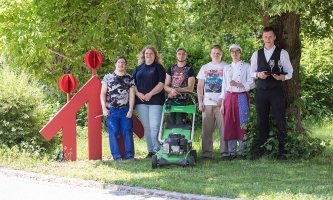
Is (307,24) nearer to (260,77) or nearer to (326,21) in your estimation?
(326,21)

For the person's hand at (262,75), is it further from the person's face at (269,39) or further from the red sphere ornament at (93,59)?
the red sphere ornament at (93,59)

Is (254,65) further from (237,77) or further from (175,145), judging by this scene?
(175,145)

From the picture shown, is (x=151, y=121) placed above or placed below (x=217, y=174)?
above

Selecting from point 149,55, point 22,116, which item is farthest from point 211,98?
point 22,116

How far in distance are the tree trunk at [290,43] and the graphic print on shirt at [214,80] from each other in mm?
1164

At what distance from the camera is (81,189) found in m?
8.72

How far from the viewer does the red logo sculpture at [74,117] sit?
1109cm

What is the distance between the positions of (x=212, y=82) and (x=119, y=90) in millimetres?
1615

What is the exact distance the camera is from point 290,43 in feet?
36.4

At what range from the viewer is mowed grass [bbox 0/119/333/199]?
7.88 meters

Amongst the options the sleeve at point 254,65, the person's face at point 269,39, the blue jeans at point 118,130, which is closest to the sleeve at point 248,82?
the sleeve at point 254,65

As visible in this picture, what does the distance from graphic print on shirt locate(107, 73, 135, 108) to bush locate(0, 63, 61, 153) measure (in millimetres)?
1470

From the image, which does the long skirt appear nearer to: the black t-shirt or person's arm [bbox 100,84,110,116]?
the black t-shirt

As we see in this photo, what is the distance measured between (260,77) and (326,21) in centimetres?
292
